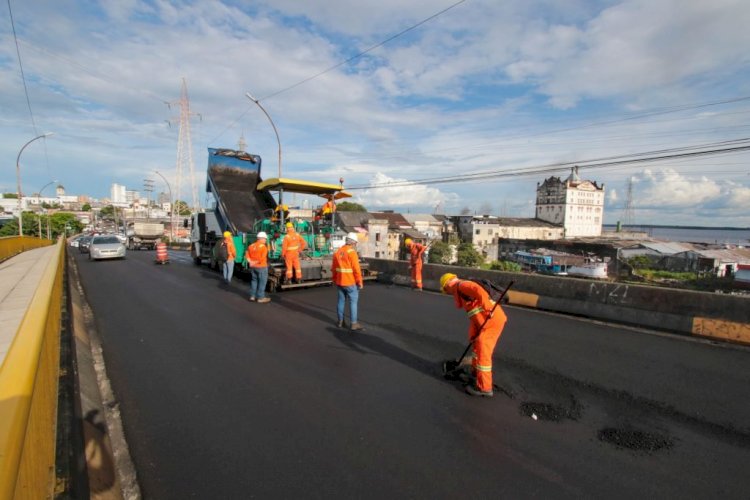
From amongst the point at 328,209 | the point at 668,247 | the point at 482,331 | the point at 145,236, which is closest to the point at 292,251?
the point at 328,209

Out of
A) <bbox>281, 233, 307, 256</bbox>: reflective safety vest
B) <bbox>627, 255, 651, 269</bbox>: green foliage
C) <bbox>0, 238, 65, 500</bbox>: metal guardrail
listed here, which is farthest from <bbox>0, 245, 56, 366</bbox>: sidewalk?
<bbox>627, 255, 651, 269</bbox>: green foliage

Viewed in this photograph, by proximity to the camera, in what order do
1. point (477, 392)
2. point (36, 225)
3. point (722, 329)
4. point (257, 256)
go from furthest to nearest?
point (36, 225) → point (257, 256) → point (722, 329) → point (477, 392)

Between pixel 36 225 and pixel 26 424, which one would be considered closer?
pixel 26 424

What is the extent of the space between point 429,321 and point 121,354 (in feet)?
15.4

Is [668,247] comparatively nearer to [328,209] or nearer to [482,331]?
[328,209]

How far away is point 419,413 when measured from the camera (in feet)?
12.4

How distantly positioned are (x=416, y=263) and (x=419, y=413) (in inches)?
280

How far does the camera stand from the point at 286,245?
9.41 meters

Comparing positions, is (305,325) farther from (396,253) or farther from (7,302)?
(396,253)

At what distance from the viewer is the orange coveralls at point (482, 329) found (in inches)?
163

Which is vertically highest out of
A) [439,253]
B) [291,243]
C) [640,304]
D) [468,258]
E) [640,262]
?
[291,243]

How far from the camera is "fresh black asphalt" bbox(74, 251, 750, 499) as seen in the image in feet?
9.26

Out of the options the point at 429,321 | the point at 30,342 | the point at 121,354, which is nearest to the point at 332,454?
the point at 30,342

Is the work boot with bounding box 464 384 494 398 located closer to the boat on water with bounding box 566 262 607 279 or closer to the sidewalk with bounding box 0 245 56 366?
the sidewalk with bounding box 0 245 56 366
